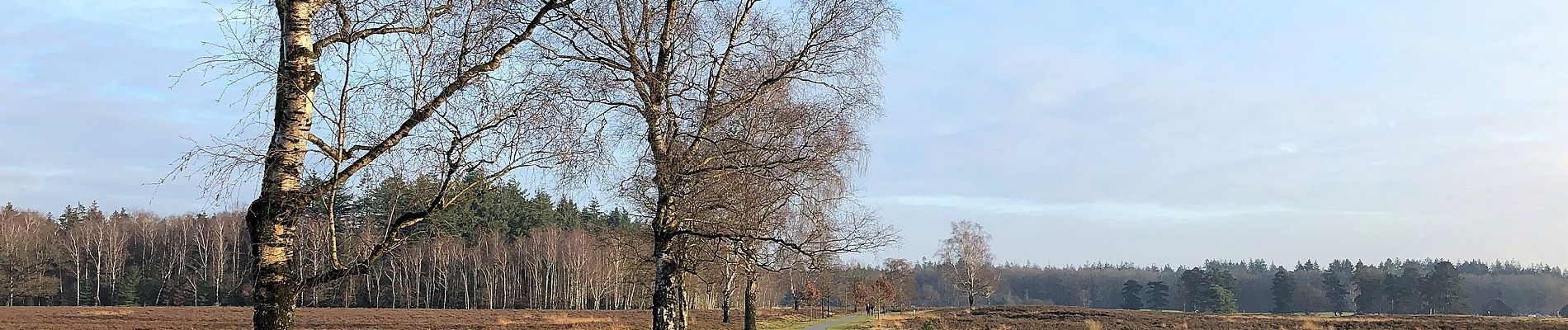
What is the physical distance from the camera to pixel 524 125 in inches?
305

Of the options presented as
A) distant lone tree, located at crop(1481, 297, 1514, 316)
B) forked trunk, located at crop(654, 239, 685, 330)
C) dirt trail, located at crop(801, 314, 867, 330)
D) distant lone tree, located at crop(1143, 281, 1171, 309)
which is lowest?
distant lone tree, located at crop(1481, 297, 1514, 316)

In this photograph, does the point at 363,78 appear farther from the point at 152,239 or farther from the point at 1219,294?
→ the point at 1219,294

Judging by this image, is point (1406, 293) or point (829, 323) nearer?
point (829, 323)

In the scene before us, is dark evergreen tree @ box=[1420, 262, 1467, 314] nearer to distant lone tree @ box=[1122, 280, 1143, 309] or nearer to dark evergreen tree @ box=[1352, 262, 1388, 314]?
dark evergreen tree @ box=[1352, 262, 1388, 314]

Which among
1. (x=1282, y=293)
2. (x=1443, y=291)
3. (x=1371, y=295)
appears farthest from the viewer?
(x=1282, y=293)

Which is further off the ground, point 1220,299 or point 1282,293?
point 1282,293

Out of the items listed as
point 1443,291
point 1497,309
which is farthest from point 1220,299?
point 1497,309

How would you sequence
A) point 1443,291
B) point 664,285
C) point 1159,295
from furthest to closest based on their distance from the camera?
point 1159,295
point 1443,291
point 664,285

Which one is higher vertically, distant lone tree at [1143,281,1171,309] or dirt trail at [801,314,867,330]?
dirt trail at [801,314,867,330]

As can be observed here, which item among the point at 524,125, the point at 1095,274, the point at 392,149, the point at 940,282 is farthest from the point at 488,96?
the point at 1095,274

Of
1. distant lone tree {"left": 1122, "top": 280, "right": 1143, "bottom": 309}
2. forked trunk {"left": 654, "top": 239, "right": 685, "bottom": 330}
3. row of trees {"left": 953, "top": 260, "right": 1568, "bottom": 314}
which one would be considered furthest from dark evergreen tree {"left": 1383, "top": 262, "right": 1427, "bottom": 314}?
forked trunk {"left": 654, "top": 239, "right": 685, "bottom": 330}

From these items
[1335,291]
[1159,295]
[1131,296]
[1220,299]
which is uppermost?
[1335,291]

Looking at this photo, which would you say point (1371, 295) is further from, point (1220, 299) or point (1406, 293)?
point (1220, 299)

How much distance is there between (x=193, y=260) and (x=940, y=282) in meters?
111
